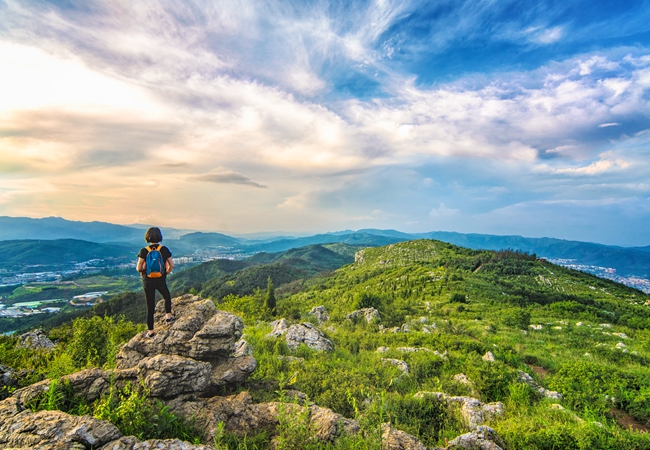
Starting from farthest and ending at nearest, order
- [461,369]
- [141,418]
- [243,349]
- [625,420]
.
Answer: [243,349]
[461,369]
[625,420]
[141,418]

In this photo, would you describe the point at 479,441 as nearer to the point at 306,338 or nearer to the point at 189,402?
the point at 189,402

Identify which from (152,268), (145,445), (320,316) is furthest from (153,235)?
(320,316)

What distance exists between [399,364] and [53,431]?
12286 millimetres

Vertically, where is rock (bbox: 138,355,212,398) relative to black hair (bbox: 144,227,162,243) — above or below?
below

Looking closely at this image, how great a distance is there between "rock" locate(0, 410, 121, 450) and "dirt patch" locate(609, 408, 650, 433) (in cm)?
1470

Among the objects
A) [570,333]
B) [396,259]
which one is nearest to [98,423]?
[570,333]

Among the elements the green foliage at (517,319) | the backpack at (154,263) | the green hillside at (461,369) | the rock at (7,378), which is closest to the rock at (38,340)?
the green hillside at (461,369)

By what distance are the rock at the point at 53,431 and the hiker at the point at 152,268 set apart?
13.5ft

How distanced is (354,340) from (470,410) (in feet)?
38.0

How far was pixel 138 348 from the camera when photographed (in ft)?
30.1

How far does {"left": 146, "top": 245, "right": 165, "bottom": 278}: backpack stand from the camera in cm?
946

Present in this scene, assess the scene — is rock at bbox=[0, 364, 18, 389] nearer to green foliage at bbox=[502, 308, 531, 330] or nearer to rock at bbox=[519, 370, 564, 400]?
rock at bbox=[519, 370, 564, 400]

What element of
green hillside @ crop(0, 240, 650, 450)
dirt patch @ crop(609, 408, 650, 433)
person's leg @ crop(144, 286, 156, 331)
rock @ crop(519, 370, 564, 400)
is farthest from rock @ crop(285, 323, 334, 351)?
dirt patch @ crop(609, 408, 650, 433)

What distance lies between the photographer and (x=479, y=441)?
6832 mm
